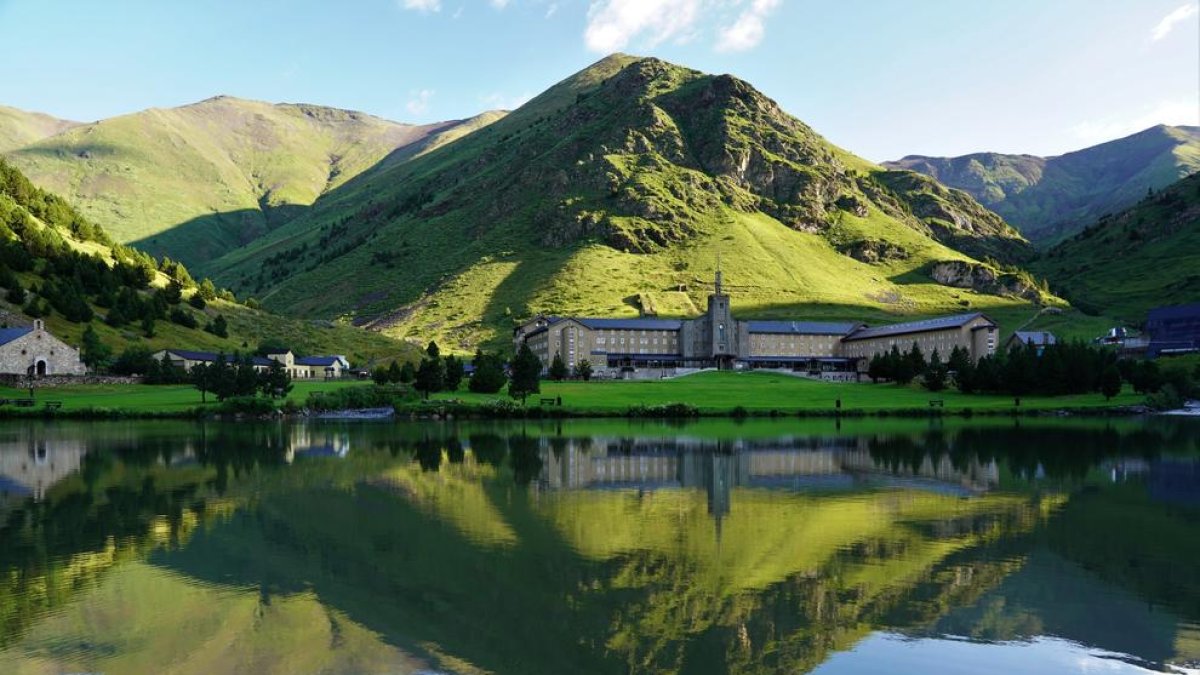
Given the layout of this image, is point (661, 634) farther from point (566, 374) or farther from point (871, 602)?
point (566, 374)

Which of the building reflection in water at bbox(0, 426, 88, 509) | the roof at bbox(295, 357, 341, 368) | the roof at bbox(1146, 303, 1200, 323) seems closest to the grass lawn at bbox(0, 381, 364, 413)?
the building reflection in water at bbox(0, 426, 88, 509)

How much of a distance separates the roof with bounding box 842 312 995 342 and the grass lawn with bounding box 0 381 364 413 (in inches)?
3904

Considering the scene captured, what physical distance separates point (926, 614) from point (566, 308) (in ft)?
574

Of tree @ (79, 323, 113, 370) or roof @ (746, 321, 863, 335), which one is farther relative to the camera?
roof @ (746, 321, 863, 335)

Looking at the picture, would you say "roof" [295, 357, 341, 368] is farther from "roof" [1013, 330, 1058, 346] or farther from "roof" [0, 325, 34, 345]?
"roof" [1013, 330, 1058, 346]

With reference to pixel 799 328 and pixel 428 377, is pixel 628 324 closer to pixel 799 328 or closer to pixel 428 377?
pixel 799 328

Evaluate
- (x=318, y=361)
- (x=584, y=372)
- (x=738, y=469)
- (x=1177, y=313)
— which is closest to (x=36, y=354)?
(x=318, y=361)

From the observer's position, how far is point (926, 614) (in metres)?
17.6

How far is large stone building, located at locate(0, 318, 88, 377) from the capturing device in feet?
316

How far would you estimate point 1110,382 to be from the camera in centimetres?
9494

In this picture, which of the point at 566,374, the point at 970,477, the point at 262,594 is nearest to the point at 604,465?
the point at 970,477

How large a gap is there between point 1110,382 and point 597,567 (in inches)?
3723

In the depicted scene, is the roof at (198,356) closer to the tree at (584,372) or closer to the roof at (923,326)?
the tree at (584,372)

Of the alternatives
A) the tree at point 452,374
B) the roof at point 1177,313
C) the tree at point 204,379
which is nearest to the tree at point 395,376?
the tree at point 452,374
